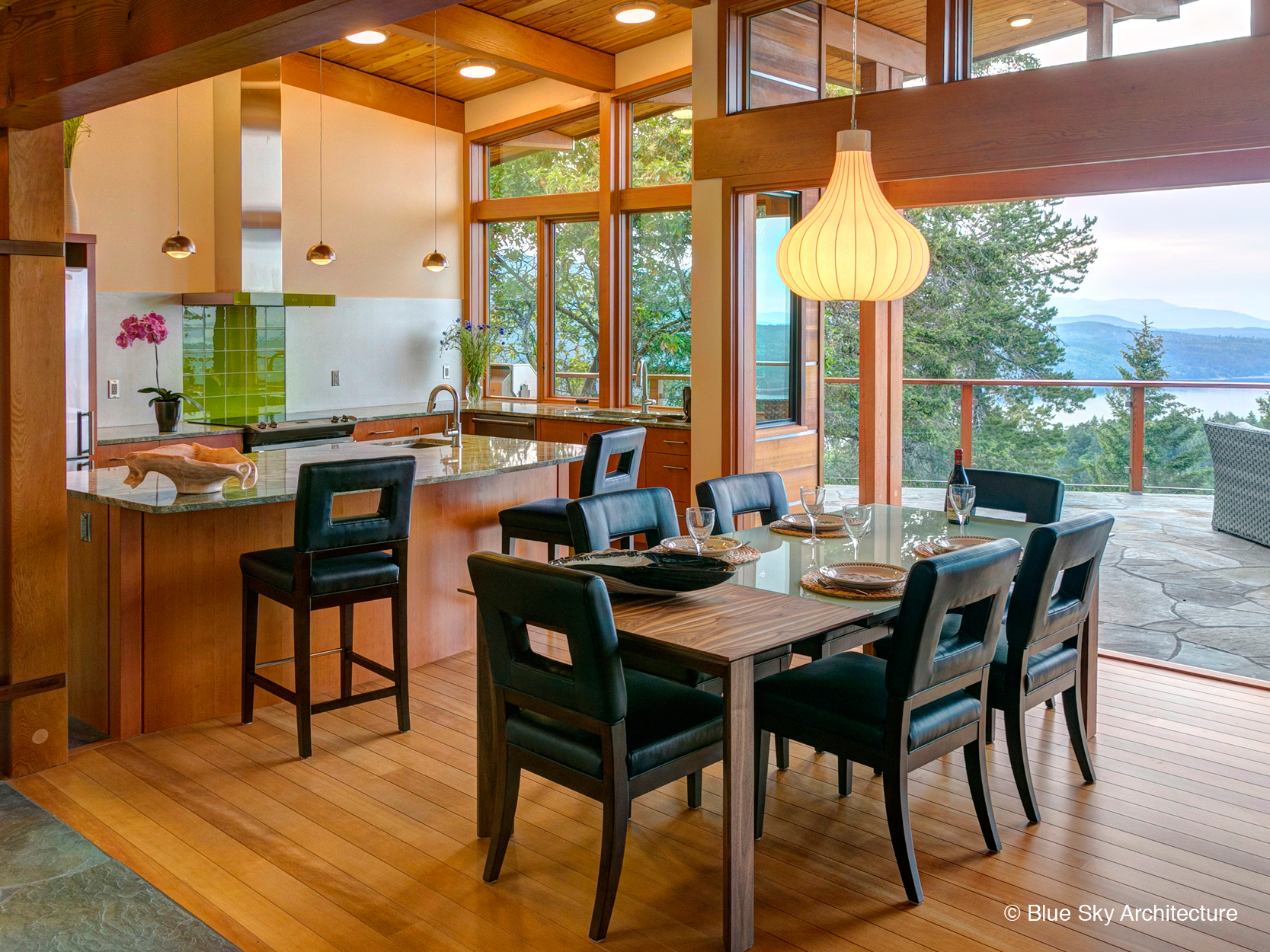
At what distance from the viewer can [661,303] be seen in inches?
283

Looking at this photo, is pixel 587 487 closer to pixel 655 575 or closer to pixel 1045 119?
pixel 655 575

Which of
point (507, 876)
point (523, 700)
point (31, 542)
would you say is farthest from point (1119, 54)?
point (31, 542)

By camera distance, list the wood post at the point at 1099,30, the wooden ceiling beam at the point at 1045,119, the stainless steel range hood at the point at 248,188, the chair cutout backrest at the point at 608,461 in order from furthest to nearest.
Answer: the stainless steel range hood at the point at 248,188
the chair cutout backrest at the point at 608,461
the wood post at the point at 1099,30
the wooden ceiling beam at the point at 1045,119

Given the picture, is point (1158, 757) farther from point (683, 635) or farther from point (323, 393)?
point (323, 393)

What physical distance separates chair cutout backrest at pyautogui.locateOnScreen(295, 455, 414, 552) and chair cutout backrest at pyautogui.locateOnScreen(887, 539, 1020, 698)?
6.13ft

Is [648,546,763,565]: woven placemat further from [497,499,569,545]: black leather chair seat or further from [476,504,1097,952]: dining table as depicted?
[497,499,569,545]: black leather chair seat

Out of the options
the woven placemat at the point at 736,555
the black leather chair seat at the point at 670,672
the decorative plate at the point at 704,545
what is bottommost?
the black leather chair seat at the point at 670,672

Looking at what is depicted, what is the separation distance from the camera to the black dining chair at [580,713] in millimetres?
2266

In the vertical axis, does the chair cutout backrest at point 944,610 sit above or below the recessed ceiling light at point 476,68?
below

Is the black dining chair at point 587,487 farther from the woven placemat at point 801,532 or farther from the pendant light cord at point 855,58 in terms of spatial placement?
the pendant light cord at point 855,58

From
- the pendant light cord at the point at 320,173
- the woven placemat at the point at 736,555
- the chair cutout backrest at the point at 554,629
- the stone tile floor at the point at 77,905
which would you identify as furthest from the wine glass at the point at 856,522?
the pendant light cord at the point at 320,173

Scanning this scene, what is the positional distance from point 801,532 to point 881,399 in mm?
1736

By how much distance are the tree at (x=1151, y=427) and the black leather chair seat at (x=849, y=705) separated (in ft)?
13.7

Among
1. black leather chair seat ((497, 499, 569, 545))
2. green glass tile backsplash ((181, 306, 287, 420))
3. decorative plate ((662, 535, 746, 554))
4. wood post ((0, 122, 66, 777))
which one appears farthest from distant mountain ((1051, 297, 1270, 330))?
wood post ((0, 122, 66, 777))
